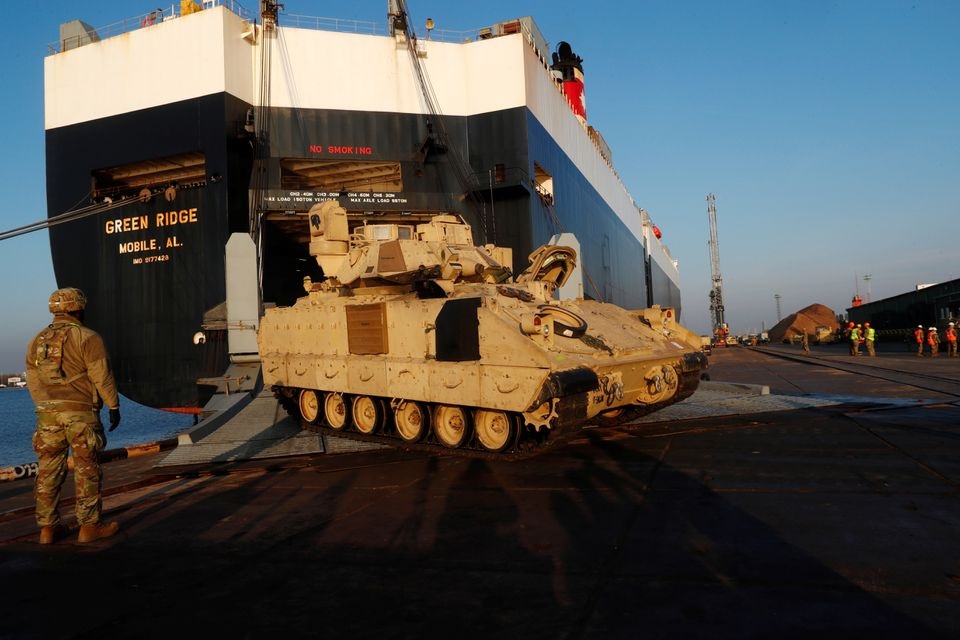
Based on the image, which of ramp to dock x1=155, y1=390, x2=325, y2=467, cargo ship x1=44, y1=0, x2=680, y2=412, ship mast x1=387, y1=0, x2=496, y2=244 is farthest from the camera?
ship mast x1=387, y1=0, x2=496, y2=244

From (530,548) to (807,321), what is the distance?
70383 mm

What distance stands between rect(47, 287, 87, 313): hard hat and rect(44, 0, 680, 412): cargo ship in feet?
43.0

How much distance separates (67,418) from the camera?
205 inches

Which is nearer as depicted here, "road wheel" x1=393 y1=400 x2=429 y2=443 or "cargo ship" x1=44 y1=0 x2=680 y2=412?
"road wheel" x1=393 y1=400 x2=429 y2=443

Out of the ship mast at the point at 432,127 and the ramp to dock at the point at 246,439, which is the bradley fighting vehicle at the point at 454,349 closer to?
the ramp to dock at the point at 246,439

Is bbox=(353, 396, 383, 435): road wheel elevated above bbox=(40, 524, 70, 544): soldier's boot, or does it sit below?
above

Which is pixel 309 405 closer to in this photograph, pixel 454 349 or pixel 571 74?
pixel 454 349

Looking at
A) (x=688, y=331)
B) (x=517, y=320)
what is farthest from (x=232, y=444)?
(x=688, y=331)

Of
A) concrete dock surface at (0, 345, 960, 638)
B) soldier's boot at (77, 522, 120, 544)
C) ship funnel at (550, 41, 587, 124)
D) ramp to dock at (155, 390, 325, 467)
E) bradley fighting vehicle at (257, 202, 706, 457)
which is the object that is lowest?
concrete dock surface at (0, 345, 960, 638)

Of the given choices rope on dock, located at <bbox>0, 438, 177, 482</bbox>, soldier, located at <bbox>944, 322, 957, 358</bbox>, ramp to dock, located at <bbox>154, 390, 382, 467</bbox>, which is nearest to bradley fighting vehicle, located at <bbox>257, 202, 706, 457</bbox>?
ramp to dock, located at <bbox>154, 390, 382, 467</bbox>

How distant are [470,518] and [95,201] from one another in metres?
21.0

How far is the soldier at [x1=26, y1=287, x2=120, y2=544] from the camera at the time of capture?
17.0ft

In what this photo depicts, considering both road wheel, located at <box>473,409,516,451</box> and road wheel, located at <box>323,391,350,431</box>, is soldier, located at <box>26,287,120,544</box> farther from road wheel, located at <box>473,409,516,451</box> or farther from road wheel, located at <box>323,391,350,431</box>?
road wheel, located at <box>323,391,350,431</box>

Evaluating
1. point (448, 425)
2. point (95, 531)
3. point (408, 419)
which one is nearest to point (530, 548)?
point (95, 531)
